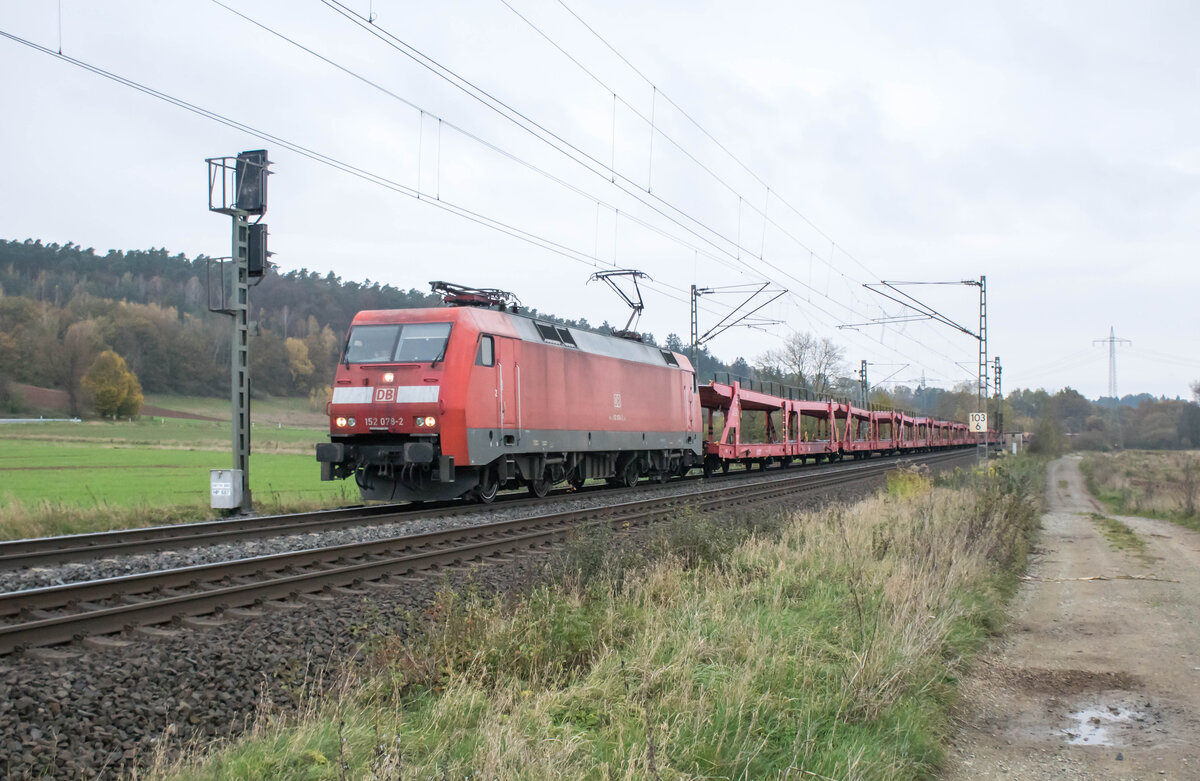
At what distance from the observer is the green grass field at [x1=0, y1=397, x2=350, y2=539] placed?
13.5 meters

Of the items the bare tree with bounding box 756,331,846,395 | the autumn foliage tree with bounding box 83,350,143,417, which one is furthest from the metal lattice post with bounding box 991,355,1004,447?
the autumn foliage tree with bounding box 83,350,143,417

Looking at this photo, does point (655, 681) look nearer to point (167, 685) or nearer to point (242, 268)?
point (167, 685)

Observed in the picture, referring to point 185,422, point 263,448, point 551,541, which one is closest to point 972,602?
point 551,541

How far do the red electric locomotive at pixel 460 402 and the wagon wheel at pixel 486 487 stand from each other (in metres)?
0.03

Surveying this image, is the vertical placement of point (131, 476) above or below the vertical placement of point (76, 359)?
below

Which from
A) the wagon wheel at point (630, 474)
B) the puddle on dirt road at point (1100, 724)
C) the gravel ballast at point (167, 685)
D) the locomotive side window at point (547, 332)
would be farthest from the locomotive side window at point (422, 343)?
the puddle on dirt road at point (1100, 724)

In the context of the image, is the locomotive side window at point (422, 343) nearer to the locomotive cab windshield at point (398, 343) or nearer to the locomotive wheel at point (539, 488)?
the locomotive cab windshield at point (398, 343)

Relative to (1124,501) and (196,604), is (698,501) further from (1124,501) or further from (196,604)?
(1124,501)

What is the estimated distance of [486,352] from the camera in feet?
50.4

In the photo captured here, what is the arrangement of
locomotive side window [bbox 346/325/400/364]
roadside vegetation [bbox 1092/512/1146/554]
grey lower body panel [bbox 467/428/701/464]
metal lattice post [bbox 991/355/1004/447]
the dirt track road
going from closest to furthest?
the dirt track road, grey lower body panel [bbox 467/428/701/464], locomotive side window [bbox 346/325/400/364], roadside vegetation [bbox 1092/512/1146/554], metal lattice post [bbox 991/355/1004/447]

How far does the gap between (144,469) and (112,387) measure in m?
38.1

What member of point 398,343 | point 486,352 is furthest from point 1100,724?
point 398,343

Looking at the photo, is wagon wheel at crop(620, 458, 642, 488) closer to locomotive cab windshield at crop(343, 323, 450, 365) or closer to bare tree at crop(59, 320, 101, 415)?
locomotive cab windshield at crop(343, 323, 450, 365)

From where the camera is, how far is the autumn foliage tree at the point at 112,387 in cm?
6462
